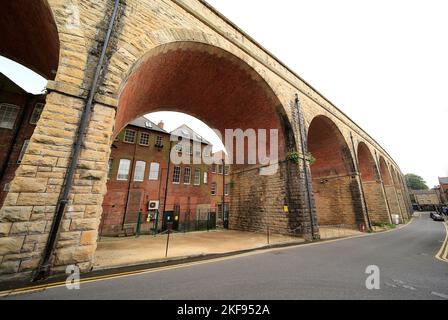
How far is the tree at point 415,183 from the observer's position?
69.9 m

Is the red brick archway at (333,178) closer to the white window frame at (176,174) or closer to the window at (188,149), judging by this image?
the window at (188,149)

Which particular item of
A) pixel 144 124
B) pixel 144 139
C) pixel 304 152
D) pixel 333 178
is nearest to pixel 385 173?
pixel 333 178

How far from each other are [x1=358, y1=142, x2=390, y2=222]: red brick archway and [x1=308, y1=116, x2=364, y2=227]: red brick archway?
16.5 feet

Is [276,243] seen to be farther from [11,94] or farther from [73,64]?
[11,94]

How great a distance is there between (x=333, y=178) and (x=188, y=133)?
17.1 m

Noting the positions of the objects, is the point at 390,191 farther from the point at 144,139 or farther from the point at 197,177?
the point at 144,139

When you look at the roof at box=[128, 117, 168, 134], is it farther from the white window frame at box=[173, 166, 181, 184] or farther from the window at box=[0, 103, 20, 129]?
the window at box=[0, 103, 20, 129]

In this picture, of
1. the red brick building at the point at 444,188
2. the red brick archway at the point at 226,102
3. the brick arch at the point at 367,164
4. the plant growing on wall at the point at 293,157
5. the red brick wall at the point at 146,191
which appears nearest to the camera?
the red brick archway at the point at 226,102

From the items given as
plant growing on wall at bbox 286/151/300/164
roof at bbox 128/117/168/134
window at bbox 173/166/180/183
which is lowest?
plant growing on wall at bbox 286/151/300/164

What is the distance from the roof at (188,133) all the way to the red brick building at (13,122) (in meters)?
12.1

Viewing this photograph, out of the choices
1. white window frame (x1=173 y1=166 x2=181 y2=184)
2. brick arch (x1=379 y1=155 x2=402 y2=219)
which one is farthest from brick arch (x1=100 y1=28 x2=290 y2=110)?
brick arch (x1=379 y1=155 x2=402 y2=219)

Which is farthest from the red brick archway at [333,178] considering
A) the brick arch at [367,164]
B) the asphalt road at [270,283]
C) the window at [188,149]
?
the window at [188,149]

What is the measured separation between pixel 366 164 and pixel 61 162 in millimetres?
25872

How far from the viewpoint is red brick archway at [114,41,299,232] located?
761 cm
